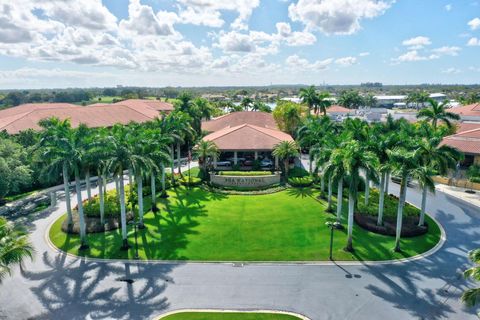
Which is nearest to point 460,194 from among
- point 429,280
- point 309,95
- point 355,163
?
point 429,280

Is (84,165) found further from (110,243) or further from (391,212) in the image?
(391,212)

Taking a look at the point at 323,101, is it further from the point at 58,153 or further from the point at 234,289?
the point at 58,153

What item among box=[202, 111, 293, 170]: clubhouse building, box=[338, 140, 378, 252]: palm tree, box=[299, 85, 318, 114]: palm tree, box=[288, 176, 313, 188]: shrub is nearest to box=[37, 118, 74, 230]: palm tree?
box=[338, 140, 378, 252]: palm tree

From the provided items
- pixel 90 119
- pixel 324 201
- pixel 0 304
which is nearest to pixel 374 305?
pixel 324 201

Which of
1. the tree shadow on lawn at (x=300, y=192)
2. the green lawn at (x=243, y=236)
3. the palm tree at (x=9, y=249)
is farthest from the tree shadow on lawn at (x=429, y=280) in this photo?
the palm tree at (x=9, y=249)

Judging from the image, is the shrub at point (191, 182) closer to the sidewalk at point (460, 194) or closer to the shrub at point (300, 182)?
the shrub at point (300, 182)
